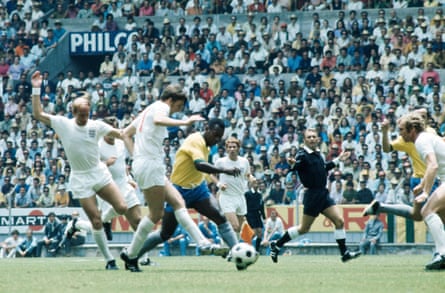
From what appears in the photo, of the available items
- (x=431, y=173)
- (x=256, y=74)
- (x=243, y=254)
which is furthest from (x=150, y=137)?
(x=256, y=74)

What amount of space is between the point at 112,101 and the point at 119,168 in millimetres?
15500

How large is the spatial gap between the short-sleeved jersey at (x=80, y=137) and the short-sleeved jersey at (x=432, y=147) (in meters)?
4.04

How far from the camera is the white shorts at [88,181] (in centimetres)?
1449

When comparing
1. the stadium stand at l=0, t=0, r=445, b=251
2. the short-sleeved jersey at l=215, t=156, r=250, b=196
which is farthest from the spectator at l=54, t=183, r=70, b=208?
the short-sleeved jersey at l=215, t=156, r=250, b=196

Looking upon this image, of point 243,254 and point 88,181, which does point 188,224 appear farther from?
point 88,181

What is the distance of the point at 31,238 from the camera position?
28.2 metres

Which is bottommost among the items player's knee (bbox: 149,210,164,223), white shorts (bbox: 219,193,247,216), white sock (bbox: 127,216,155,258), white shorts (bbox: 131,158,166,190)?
white shorts (bbox: 219,193,247,216)

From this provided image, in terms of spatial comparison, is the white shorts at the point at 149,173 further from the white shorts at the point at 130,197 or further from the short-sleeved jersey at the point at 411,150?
the white shorts at the point at 130,197

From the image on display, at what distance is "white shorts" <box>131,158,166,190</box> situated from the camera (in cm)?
1367

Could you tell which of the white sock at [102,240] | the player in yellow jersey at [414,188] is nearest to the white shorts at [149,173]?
the white sock at [102,240]

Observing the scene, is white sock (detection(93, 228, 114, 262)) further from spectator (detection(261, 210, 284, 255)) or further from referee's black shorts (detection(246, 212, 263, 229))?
spectator (detection(261, 210, 284, 255))

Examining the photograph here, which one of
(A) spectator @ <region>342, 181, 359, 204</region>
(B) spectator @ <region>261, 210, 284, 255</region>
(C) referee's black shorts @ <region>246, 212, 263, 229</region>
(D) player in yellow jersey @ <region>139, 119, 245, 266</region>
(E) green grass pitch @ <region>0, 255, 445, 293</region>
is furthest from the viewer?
(B) spectator @ <region>261, 210, 284, 255</region>

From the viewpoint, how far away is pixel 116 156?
58.5 ft

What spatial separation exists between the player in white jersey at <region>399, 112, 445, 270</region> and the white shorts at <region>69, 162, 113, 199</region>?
13.0 feet
